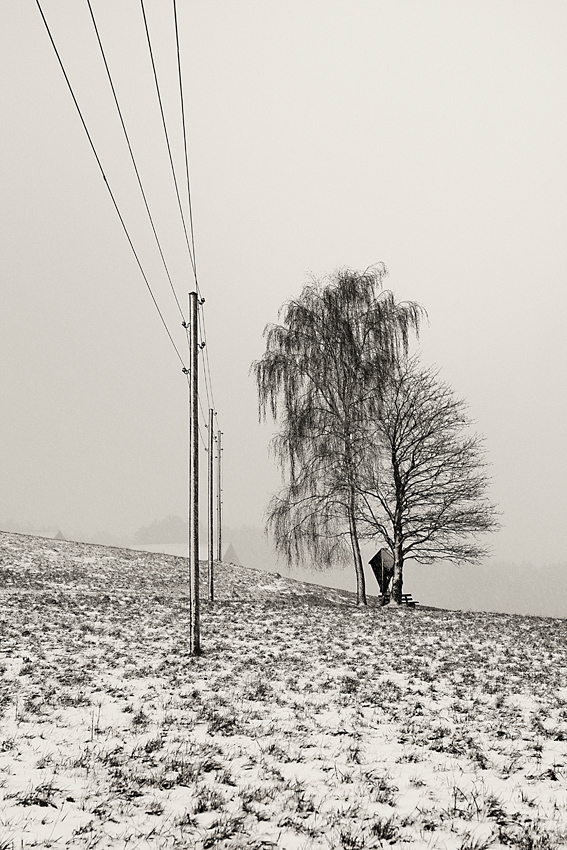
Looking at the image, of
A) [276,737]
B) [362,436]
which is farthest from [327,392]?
[276,737]

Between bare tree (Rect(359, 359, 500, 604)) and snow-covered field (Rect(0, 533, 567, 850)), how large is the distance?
7734 millimetres

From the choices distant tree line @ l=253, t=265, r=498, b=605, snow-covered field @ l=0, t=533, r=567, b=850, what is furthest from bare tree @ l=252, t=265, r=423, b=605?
snow-covered field @ l=0, t=533, r=567, b=850

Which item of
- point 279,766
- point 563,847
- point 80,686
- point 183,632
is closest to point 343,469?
point 183,632

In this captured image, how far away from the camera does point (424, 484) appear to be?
23016 mm

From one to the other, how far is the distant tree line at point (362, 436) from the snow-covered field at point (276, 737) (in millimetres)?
7195

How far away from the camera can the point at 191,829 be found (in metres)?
4.58

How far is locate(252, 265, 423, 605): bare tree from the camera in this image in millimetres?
21891

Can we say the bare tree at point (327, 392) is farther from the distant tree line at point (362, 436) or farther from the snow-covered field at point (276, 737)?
the snow-covered field at point (276, 737)

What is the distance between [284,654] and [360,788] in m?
6.57

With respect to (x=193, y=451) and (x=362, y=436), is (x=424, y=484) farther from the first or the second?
(x=193, y=451)

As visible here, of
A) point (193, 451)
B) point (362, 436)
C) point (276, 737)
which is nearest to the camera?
point (276, 737)

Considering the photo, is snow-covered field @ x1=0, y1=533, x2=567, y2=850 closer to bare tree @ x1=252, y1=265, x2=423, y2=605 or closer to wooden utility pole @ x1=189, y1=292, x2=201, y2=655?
wooden utility pole @ x1=189, y1=292, x2=201, y2=655

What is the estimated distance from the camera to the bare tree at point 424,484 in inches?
890

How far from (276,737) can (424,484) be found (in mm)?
17020
